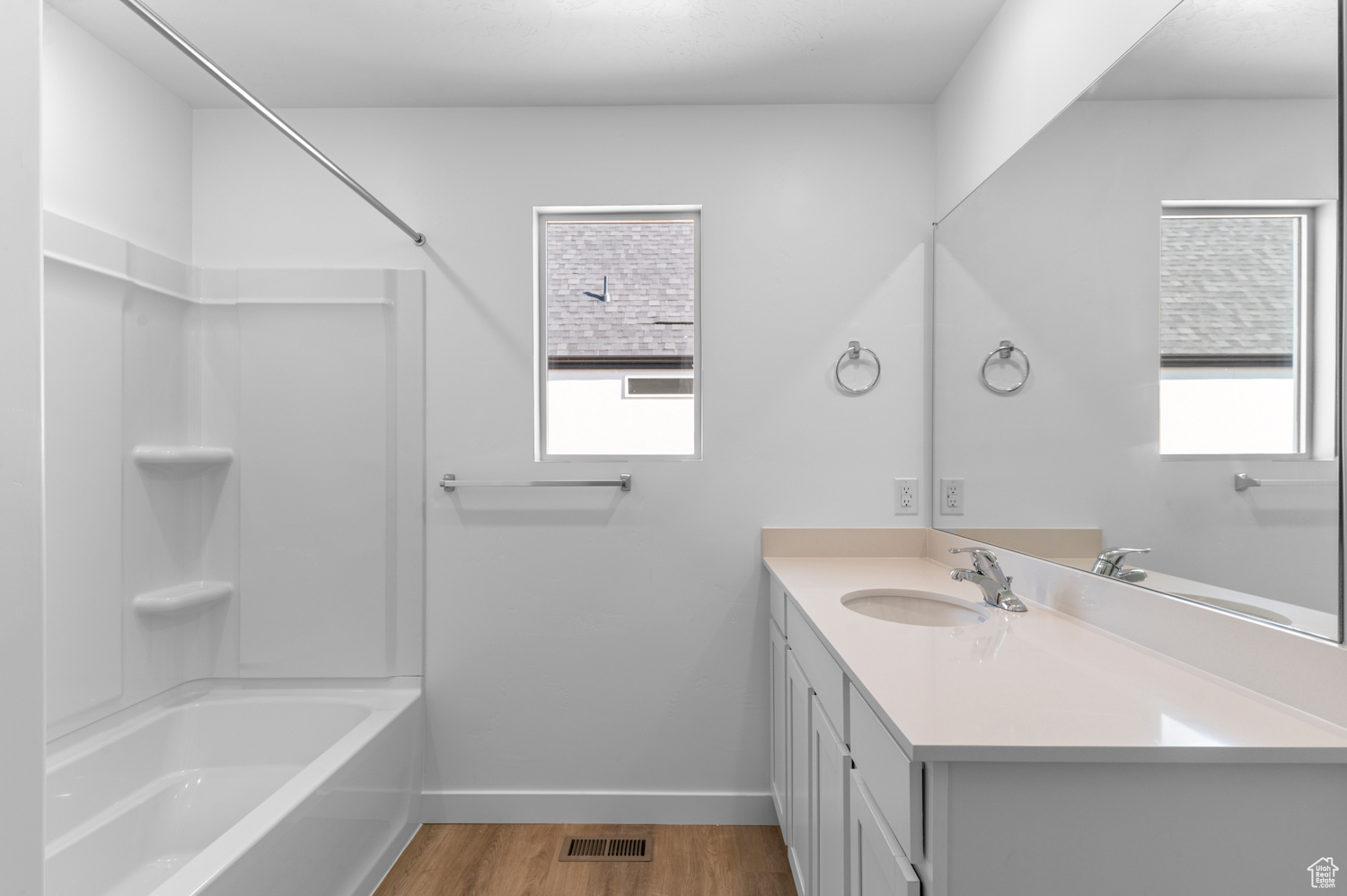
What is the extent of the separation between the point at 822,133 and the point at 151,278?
6.60 feet

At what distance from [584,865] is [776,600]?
0.95m

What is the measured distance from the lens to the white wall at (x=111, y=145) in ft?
4.90

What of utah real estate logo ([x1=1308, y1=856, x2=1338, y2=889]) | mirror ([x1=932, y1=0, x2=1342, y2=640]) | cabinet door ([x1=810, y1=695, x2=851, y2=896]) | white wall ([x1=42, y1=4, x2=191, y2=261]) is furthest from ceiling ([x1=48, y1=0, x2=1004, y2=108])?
utah real estate logo ([x1=1308, y1=856, x2=1338, y2=889])

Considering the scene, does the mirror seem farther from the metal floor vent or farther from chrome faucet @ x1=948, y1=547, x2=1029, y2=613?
the metal floor vent

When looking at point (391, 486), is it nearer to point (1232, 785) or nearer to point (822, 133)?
point (822, 133)

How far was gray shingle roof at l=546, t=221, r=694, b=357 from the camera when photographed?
2.28m

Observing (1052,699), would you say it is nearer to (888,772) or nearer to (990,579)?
(888,772)

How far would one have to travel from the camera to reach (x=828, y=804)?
1.36 metres

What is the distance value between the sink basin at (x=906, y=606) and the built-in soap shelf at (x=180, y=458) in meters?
1.81

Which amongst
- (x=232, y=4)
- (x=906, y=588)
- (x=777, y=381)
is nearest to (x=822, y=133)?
(x=777, y=381)

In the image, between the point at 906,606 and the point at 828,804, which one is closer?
the point at 828,804

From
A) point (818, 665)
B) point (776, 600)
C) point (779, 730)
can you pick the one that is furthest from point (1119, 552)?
point (779, 730)

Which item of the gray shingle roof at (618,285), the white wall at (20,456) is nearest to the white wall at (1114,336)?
the gray shingle roof at (618,285)

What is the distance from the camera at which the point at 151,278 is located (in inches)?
69.9
